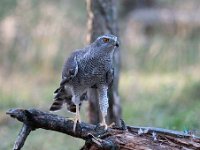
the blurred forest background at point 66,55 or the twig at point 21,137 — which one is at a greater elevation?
the blurred forest background at point 66,55

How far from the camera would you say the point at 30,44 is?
13.6 meters

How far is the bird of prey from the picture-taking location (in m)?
5.74

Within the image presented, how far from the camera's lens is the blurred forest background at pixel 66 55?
10.2 metres

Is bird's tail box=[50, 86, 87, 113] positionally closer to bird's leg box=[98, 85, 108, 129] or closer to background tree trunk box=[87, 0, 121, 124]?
bird's leg box=[98, 85, 108, 129]

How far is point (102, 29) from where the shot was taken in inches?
297

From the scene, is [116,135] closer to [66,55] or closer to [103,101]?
[103,101]

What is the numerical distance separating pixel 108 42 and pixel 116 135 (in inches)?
39.5

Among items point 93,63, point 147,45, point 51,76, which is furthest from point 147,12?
point 93,63

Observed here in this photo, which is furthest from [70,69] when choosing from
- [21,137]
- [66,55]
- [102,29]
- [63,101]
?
[66,55]

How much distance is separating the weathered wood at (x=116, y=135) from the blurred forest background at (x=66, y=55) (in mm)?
3386

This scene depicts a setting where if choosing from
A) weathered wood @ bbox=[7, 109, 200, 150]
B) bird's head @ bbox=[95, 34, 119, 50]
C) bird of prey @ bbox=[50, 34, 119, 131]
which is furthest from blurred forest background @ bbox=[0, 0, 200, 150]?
weathered wood @ bbox=[7, 109, 200, 150]

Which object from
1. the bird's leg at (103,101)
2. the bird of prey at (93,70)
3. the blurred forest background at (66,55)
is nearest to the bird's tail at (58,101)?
the bird of prey at (93,70)

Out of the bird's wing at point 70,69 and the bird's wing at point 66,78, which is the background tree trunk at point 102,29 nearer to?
the bird's wing at point 66,78

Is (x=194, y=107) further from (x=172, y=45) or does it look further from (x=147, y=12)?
(x=147, y=12)
